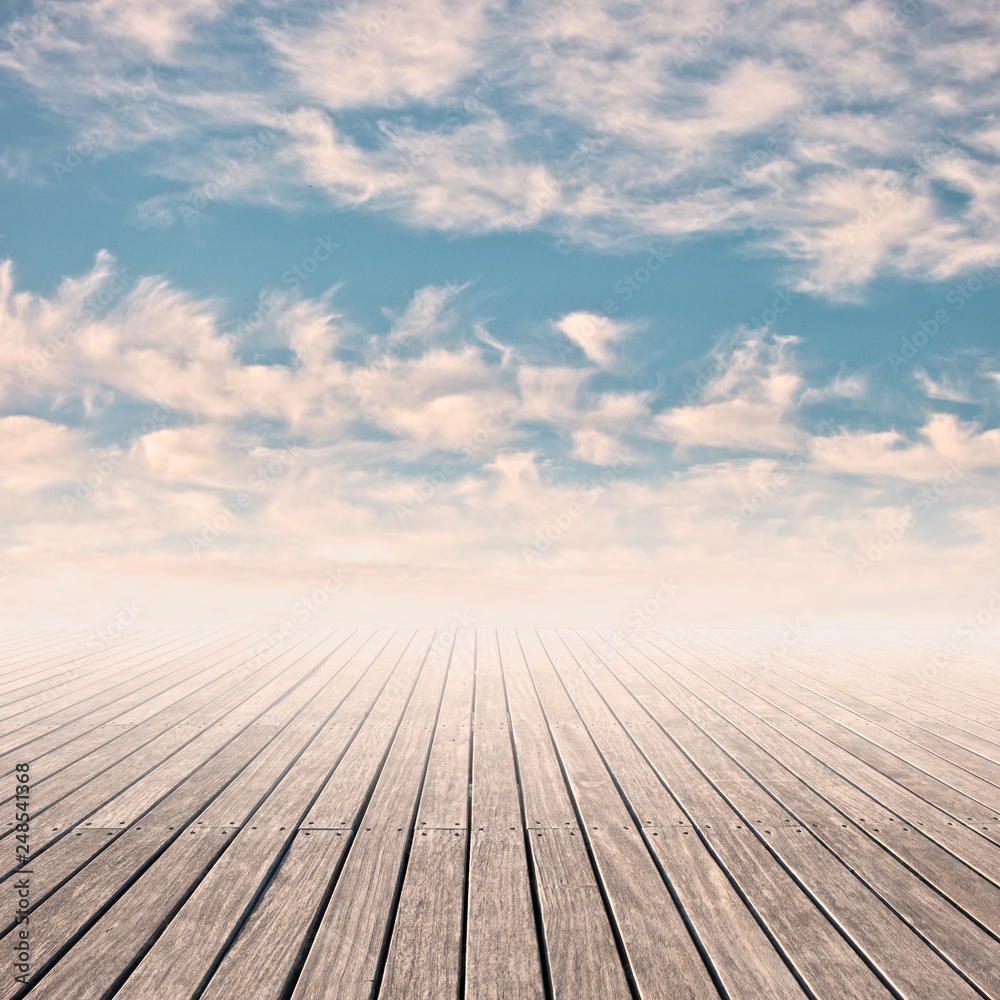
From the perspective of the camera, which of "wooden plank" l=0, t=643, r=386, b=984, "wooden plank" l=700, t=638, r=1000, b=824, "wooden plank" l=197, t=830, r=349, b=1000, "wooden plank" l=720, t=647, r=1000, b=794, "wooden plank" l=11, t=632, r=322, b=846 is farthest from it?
"wooden plank" l=720, t=647, r=1000, b=794

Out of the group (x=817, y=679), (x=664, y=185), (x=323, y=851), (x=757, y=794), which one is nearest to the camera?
(x=323, y=851)

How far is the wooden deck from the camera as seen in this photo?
1.31m

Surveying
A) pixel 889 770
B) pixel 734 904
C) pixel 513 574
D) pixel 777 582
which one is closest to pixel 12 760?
pixel 734 904

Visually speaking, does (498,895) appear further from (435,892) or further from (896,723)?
(896,723)

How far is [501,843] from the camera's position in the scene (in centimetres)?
187

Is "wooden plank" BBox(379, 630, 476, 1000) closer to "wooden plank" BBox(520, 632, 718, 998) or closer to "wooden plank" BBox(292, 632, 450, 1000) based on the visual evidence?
"wooden plank" BBox(292, 632, 450, 1000)

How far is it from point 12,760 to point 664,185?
8580 millimetres

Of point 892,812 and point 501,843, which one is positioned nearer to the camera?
point 501,843

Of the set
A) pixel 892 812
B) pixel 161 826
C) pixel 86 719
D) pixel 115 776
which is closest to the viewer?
pixel 161 826

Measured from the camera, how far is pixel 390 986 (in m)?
1.25

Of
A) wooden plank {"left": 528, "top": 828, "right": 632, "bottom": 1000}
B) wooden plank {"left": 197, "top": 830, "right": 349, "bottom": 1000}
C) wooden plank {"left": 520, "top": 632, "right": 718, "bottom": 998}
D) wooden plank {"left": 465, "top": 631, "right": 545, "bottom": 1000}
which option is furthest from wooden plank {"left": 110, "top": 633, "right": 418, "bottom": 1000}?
wooden plank {"left": 520, "top": 632, "right": 718, "bottom": 998}

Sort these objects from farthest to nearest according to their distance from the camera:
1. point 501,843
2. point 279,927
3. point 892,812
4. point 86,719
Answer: point 86,719, point 892,812, point 501,843, point 279,927

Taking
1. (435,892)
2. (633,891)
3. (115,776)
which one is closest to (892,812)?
(633,891)

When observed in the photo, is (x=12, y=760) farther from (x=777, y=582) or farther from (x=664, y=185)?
(x=777, y=582)
